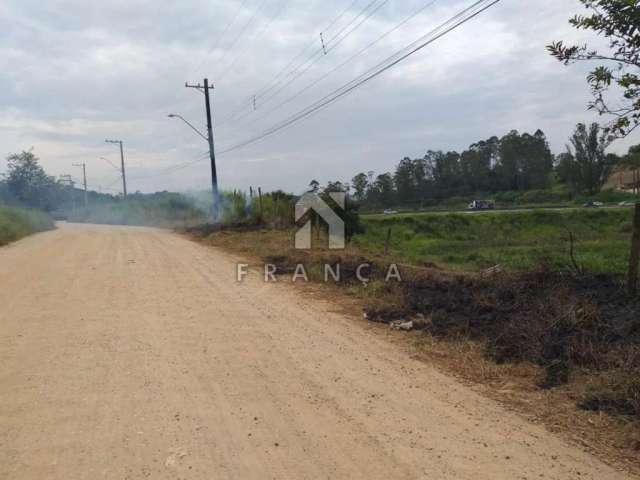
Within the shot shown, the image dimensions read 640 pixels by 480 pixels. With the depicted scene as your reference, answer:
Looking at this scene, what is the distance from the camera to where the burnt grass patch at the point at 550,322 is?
4.36m

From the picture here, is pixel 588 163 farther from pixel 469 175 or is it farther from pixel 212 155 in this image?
pixel 212 155

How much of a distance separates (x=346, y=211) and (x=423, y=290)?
1005 centimetres

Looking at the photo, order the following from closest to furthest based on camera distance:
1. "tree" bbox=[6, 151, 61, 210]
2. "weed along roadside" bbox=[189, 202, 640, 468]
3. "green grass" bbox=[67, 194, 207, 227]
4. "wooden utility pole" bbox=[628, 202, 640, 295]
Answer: "weed along roadside" bbox=[189, 202, 640, 468], "wooden utility pole" bbox=[628, 202, 640, 295], "green grass" bbox=[67, 194, 207, 227], "tree" bbox=[6, 151, 61, 210]

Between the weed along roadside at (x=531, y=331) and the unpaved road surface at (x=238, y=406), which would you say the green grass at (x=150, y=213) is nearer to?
the weed along roadside at (x=531, y=331)

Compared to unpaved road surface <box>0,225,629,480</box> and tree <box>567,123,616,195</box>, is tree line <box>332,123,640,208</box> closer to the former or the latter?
tree <box>567,123,616,195</box>

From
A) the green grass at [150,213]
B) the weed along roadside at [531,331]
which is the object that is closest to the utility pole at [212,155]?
the green grass at [150,213]

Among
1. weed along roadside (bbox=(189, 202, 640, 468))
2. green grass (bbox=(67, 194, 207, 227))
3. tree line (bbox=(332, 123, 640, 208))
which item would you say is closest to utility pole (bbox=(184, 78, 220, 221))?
green grass (bbox=(67, 194, 207, 227))

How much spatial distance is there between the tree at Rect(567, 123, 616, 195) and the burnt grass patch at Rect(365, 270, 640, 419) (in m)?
52.6

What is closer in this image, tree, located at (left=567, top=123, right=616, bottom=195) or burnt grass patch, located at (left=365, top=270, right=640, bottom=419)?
burnt grass patch, located at (left=365, top=270, right=640, bottom=419)

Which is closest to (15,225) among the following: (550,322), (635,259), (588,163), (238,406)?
(238,406)

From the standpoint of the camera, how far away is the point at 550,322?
5430mm

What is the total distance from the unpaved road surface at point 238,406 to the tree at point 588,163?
54398 mm

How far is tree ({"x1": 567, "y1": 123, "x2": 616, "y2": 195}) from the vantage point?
52250mm

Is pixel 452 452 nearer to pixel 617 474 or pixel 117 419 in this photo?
pixel 617 474
